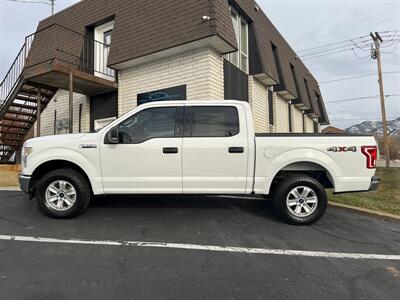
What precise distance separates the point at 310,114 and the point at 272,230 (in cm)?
1932

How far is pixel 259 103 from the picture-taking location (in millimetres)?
12547

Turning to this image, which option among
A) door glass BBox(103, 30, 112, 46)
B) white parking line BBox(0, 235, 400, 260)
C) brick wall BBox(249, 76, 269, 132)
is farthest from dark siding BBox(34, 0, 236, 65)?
white parking line BBox(0, 235, 400, 260)

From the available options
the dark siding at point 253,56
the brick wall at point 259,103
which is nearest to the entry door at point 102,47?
the dark siding at point 253,56

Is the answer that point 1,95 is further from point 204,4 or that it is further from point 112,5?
point 204,4

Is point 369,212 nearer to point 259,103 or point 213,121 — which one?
point 213,121

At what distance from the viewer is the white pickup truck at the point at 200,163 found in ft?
16.5

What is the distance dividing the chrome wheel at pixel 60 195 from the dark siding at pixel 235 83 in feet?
20.6

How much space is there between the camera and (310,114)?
22.4 meters

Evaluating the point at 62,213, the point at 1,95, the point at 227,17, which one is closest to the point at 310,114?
the point at 227,17

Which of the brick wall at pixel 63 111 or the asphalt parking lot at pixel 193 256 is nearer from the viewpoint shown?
the asphalt parking lot at pixel 193 256

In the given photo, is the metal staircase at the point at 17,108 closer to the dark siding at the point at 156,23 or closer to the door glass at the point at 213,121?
the dark siding at the point at 156,23

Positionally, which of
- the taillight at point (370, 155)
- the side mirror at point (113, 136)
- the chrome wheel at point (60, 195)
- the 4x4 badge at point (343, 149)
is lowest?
the chrome wheel at point (60, 195)

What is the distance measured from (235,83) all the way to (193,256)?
7.97 meters

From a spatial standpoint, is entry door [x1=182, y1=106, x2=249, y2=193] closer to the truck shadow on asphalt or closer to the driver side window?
the driver side window
